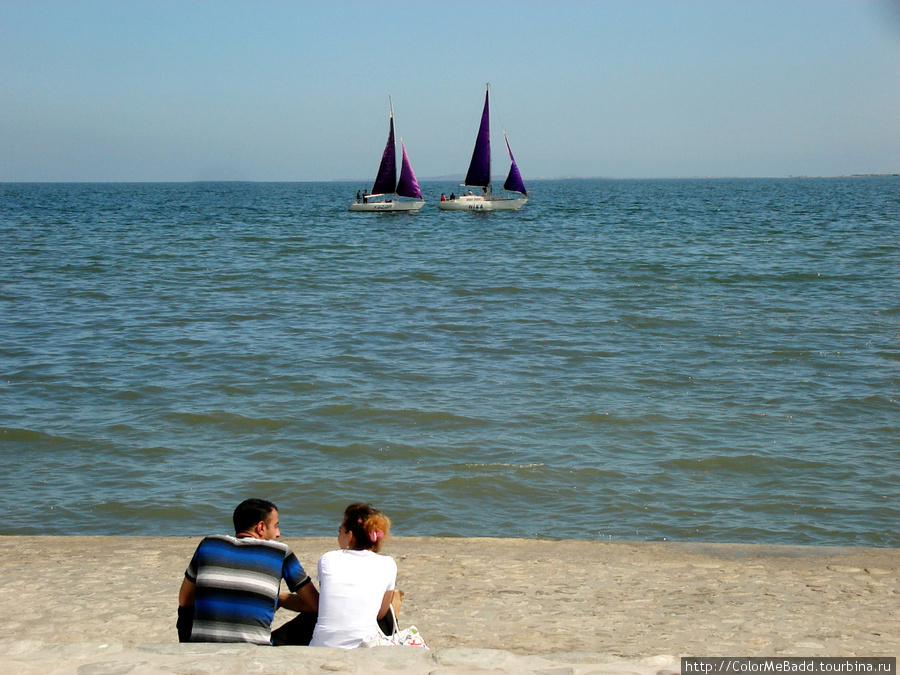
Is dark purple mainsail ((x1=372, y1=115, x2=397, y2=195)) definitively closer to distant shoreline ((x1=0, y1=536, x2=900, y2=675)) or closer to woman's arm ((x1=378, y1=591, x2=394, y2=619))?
distant shoreline ((x1=0, y1=536, x2=900, y2=675))

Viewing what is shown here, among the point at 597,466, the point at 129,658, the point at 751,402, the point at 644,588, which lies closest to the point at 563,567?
the point at 644,588

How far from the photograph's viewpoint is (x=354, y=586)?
4.16 m

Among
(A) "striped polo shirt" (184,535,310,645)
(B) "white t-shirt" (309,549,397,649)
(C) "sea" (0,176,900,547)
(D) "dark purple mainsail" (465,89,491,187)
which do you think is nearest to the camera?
(A) "striped polo shirt" (184,535,310,645)

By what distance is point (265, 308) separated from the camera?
19.6 meters

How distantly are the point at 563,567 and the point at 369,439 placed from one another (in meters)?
4.02

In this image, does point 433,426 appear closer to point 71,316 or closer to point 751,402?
point 751,402

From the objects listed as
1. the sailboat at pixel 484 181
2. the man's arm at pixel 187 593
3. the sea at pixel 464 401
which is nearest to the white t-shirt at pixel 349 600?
the man's arm at pixel 187 593

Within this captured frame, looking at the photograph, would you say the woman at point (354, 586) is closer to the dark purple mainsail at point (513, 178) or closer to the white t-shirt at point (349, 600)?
the white t-shirt at point (349, 600)

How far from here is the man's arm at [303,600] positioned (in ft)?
13.9

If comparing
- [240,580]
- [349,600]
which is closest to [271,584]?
[240,580]

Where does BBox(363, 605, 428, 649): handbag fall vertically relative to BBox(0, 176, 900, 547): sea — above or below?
above

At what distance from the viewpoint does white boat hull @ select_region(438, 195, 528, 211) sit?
5550 centimetres

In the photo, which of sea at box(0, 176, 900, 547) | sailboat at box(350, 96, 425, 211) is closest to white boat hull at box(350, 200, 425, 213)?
sailboat at box(350, 96, 425, 211)

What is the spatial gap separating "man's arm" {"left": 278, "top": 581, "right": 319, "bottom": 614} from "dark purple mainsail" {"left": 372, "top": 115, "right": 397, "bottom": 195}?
52321 mm
